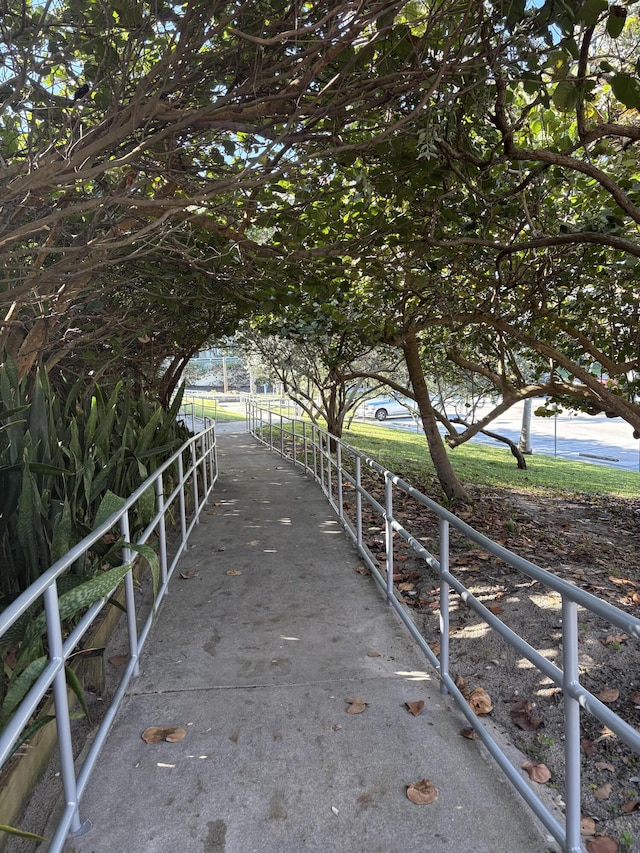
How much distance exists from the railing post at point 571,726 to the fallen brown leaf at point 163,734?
166cm

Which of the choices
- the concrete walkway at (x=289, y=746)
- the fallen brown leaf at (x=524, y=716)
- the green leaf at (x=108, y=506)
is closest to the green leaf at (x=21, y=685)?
the concrete walkway at (x=289, y=746)

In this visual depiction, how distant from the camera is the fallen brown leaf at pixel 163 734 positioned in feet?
9.09

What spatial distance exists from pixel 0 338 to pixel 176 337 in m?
5.95

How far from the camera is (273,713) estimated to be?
299 cm

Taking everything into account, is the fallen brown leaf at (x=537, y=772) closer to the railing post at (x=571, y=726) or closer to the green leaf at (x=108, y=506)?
the railing post at (x=571, y=726)

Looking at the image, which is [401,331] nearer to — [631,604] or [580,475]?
[631,604]

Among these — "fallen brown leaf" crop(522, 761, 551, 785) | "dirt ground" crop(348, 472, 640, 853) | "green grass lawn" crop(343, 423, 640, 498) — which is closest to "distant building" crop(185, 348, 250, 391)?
"green grass lawn" crop(343, 423, 640, 498)

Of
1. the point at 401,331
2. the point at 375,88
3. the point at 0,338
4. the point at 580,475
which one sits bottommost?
the point at 580,475

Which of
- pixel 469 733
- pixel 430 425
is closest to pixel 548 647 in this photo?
pixel 469 733

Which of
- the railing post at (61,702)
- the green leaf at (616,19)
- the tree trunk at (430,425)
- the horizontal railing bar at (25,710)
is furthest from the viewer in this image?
the tree trunk at (430,425)

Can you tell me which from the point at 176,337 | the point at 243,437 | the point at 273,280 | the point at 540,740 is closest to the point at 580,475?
the point at 243,437

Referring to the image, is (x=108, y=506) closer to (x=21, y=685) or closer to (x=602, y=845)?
(x=21, y=685)

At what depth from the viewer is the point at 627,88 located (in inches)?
128

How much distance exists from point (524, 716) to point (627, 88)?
3.37 m
